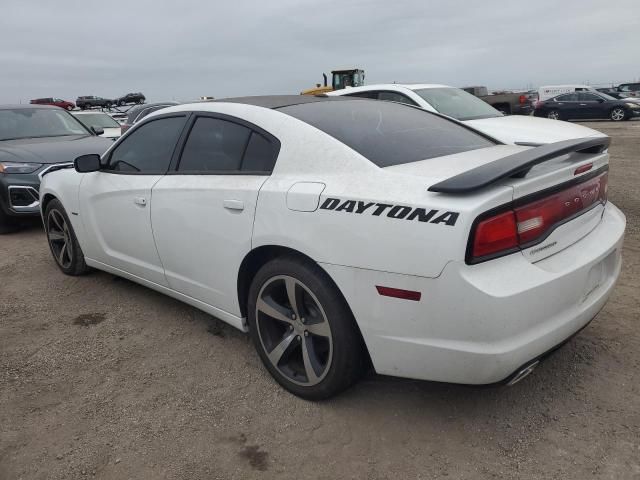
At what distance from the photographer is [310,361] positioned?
→ 2.53m

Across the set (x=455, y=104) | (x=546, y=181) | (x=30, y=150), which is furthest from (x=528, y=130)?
(x=30, y=150)

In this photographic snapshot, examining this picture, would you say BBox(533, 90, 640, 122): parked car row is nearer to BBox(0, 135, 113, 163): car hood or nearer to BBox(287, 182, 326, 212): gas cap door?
BBox(0, 135, 113, 163): car hood

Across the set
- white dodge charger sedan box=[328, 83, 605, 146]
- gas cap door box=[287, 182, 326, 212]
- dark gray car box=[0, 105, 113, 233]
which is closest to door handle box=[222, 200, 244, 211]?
gas cap door box=[287, 182, 326, 212]

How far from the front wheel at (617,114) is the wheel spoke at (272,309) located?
2252cm

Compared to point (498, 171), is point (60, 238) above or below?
below

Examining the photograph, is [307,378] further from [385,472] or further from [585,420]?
[585,420]

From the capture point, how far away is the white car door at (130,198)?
3400 millimetres

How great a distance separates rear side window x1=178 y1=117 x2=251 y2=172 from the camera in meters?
2.91

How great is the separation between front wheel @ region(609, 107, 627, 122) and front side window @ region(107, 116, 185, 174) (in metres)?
22.0

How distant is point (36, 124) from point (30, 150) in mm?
1172

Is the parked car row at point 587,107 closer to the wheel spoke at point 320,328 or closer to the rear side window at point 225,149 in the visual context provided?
the rear side window at point 225,149

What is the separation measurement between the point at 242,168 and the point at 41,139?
17.9 ft

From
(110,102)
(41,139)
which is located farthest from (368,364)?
(110,102)

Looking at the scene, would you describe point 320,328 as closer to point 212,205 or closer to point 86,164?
point 212,205
